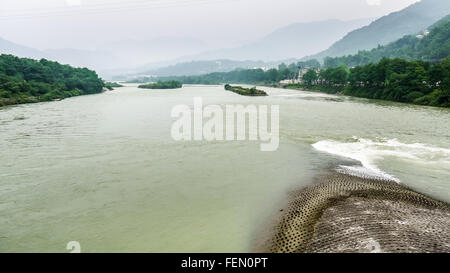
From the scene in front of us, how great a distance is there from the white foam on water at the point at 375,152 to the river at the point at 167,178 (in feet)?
0.17

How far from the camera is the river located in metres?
6.17

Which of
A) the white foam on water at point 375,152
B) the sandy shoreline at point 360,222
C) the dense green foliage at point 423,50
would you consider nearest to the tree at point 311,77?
the dense green foliage at point 423,50

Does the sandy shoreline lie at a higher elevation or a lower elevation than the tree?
lower

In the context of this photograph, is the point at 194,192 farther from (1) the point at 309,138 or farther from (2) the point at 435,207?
(1) the point at 309,138

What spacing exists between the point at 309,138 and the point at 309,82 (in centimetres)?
5992

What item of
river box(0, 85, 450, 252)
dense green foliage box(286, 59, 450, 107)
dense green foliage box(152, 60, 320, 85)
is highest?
dense green foliage box(152, 60, 320, 85)

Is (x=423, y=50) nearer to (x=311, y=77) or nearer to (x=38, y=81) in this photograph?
(x=311, y=77)

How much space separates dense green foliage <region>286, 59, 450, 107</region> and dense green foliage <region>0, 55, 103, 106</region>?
2025 inches

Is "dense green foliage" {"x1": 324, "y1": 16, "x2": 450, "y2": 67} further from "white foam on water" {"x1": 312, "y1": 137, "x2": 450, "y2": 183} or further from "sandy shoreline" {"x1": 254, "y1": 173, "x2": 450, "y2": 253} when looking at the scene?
"sandy shoreline" {"x1": 254, "y1": 173, "x2": 450, "y2": 253}

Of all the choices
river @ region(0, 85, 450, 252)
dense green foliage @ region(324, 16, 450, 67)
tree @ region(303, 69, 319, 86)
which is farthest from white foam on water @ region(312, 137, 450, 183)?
dense green foliage @ region(324, 16, 450, 67)

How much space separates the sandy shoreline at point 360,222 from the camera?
5.16 metres

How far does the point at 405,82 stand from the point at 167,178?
40.1 meters

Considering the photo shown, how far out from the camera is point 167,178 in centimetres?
974
